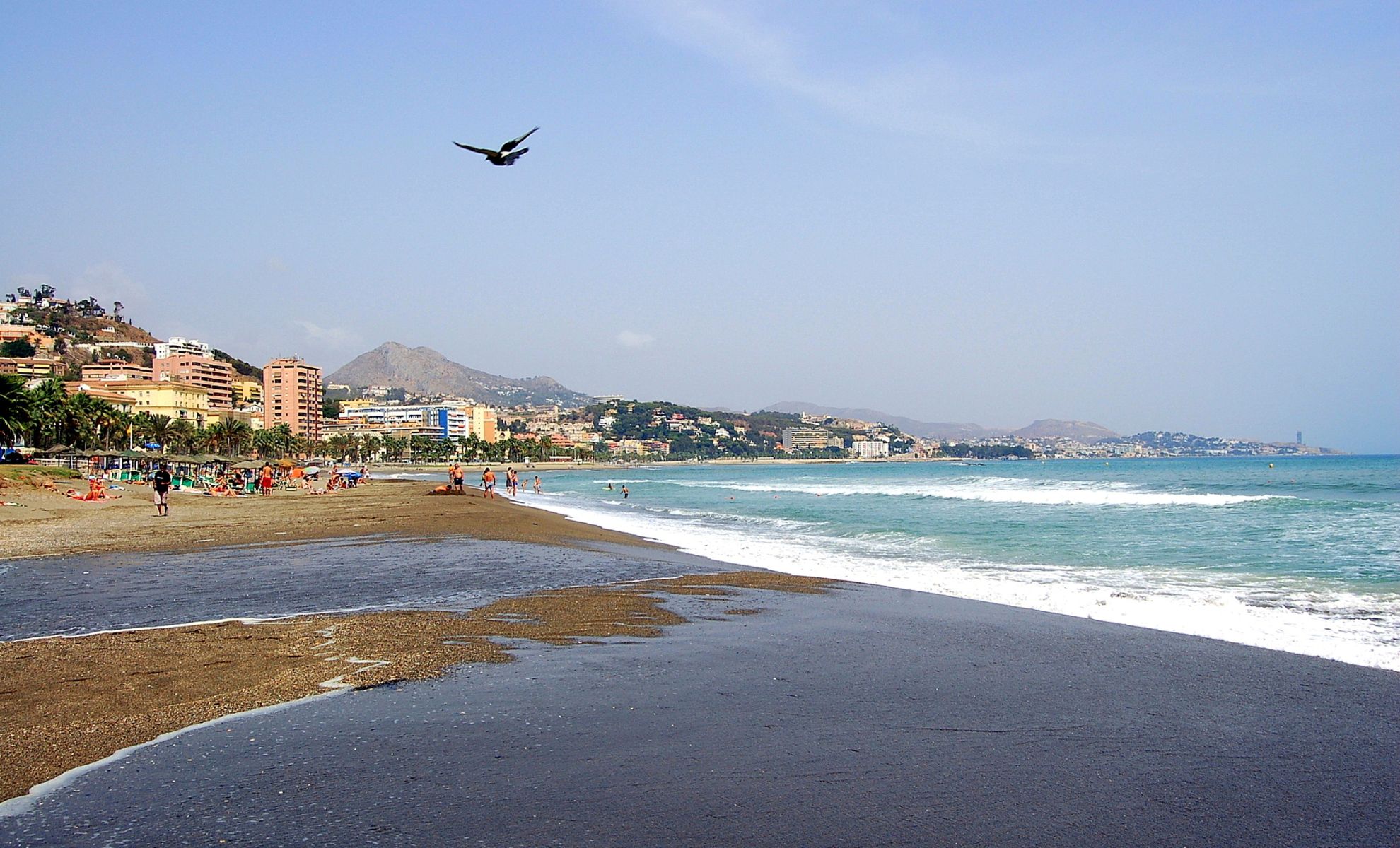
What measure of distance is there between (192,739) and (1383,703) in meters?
7.07

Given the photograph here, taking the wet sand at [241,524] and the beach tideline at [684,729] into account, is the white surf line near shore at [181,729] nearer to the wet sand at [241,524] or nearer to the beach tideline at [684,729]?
the beach tideline at [684,729]

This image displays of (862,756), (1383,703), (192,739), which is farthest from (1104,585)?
(192,739)

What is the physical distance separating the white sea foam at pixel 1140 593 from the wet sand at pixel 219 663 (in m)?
3.95

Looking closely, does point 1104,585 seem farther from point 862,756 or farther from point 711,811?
point 711,811

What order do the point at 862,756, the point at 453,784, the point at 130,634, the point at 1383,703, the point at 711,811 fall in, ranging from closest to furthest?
the point at 711,811, the point at 453,784, the point at 862,756, the point at 1383,703, the point at 130,634

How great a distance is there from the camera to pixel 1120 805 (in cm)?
432

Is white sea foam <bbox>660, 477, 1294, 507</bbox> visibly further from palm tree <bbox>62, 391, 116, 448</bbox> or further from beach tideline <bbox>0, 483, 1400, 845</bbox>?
palm tree <bbox>62, 391, 116, 448</bbox>

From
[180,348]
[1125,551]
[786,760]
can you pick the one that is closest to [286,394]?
[180,348]

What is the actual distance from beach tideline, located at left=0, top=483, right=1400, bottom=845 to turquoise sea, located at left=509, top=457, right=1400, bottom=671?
153cm

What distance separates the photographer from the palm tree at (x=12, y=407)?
47250 millimetres

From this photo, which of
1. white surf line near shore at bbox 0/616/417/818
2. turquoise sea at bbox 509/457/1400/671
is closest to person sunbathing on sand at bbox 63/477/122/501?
turquoise sea at bbox 509/457/1400/671

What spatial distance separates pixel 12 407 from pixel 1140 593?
54.0m

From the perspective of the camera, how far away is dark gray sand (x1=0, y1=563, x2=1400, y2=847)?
156 inches

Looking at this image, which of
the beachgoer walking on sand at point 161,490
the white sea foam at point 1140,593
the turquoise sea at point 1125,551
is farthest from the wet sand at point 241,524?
the white sea foam at point 1140,593
